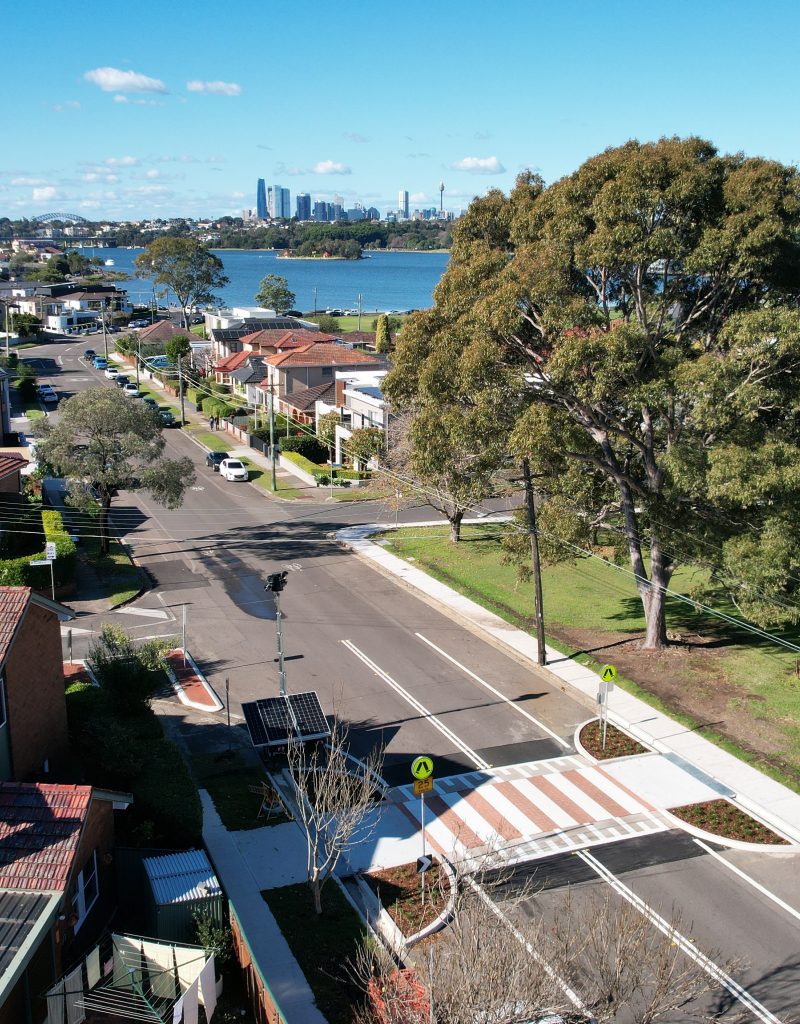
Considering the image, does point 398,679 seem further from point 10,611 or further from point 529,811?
point 10,611

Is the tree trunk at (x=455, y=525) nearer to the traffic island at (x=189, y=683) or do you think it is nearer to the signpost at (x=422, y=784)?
the traffic island at (x=189, y=683)

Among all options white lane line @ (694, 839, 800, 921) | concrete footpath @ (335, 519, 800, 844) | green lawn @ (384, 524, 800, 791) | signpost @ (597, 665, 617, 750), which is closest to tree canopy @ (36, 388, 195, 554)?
green lawn @ (384, 524, 800, 791)

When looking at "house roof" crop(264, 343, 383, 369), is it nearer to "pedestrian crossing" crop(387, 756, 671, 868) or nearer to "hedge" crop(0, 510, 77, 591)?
"hedge" crop(0, 510, 77, 591)

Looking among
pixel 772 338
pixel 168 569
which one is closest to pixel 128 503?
pixel 168 569

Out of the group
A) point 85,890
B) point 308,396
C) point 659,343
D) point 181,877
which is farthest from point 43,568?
point 308,396

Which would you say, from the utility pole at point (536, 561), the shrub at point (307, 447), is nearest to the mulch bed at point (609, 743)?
the utility pole at point (536, 561)
